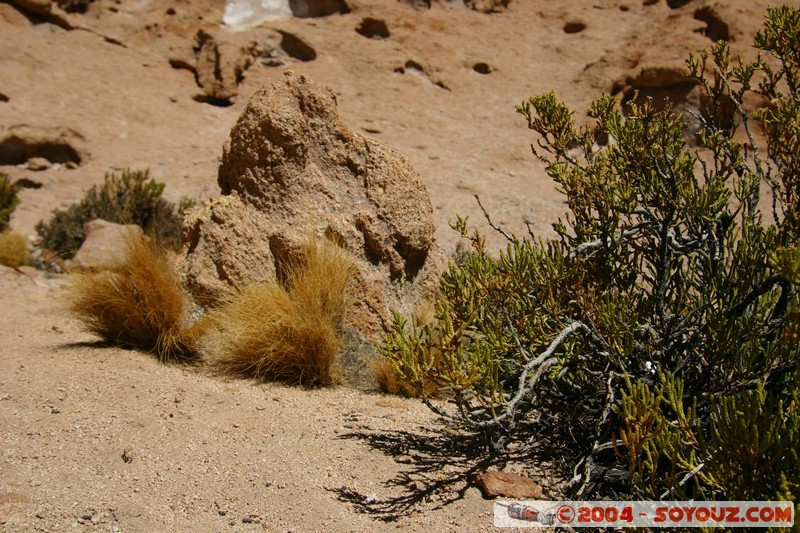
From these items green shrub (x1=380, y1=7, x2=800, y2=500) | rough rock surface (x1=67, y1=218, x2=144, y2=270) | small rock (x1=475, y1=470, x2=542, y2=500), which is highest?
green shrub (x1=380, y1=7, x2=800, y2=500)

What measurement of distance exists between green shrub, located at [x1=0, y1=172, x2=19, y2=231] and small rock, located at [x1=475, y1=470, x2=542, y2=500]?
26.2ft

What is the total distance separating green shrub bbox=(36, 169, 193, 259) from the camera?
8.34 metres

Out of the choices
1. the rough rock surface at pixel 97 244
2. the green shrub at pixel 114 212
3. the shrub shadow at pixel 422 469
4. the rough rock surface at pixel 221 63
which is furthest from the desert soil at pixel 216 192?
the green shrub at pixel 114 212

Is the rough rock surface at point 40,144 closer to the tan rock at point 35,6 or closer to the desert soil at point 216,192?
the desert soil at point 216,192

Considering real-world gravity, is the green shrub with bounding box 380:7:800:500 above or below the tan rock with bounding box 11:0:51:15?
above

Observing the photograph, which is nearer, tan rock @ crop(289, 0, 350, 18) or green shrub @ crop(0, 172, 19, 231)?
green shrub @ crop(0, 172, 19, 231)

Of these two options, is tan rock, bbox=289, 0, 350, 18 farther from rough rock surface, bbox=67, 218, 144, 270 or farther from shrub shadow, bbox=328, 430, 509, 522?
shrub shadow, bbox=328, 430, 509, 522

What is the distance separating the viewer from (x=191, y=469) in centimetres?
305

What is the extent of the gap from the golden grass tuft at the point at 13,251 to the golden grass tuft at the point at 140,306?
3265 mm

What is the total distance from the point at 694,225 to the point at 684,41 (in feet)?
38.9

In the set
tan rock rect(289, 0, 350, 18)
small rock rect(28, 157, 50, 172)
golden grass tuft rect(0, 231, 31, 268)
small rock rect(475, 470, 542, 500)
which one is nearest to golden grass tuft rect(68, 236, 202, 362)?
small rock rect(475, 470, 542, 500)

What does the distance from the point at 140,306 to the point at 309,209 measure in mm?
1407

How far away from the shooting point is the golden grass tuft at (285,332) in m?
4.33

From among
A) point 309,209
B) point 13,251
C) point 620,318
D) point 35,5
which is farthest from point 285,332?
point 35,5
